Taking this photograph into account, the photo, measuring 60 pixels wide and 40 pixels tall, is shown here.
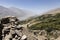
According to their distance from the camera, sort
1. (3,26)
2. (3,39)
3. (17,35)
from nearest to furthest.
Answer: (17,35) < (3,39) < (3,26)

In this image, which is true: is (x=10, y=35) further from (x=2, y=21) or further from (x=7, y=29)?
(x=2, y=21)

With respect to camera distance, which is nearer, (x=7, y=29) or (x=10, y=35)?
(x=10, y=35)

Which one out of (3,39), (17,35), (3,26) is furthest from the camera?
(3,26)

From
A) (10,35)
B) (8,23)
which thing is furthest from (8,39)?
(8,23)

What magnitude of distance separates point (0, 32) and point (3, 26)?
177 cm

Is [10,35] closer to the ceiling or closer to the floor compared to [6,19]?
closer to the floor

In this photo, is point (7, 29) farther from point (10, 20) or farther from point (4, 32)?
point (10, 20)

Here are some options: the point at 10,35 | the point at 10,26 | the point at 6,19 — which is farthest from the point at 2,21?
the point at 10,35

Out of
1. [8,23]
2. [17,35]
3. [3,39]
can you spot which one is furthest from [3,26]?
[17,35]

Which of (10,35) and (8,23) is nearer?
(10,35)

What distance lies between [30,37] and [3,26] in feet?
27.2

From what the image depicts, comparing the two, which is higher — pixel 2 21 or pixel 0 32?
pixel 2 21

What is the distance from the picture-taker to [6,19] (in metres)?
40.8

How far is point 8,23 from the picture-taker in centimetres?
3988
